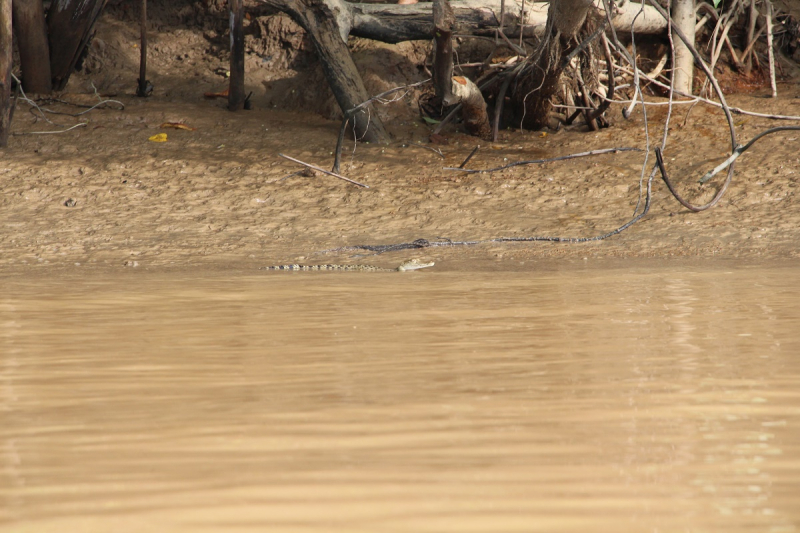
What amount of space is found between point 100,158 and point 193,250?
2.42m

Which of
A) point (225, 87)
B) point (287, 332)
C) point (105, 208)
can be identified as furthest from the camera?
point (225, 87)

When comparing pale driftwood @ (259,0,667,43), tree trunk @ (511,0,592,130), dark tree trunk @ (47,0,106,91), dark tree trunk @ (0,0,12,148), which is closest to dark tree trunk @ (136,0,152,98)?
dark tree trunk @ (47,0,106,91)

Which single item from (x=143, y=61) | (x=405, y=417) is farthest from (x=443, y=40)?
(x=405, y=417)

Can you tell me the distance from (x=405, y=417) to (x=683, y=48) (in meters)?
7.90

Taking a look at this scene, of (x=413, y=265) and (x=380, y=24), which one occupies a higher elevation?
(x=380, y=24)

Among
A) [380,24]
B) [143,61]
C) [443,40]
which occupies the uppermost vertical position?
[380,24]

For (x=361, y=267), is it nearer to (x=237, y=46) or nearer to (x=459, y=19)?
(x=459, y=19)

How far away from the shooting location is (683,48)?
872 cm

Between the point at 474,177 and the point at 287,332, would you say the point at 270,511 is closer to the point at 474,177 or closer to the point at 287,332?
the point at 287,332

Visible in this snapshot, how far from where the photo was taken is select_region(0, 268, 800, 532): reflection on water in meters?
1.41

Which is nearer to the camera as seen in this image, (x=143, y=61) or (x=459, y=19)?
(x=459, y=19)

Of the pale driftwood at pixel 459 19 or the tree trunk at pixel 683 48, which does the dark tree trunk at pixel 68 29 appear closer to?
the pale driftwood at pixel 459 19

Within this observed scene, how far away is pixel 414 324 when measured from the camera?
3.25 metres

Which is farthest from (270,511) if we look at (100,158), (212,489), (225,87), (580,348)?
(225,87)
